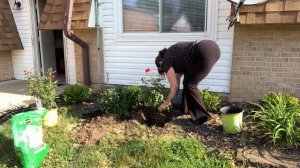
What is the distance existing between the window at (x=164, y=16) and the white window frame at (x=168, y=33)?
0.07m

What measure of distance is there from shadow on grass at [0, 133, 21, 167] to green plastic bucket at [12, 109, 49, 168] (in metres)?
0.25

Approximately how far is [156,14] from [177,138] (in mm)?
2774

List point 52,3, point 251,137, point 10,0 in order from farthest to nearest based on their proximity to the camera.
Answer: point 10,0
point 52,3
point 251,137

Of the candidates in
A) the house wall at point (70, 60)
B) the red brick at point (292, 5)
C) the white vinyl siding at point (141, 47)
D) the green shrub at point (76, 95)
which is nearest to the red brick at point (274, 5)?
the red brick at point (292, 5)

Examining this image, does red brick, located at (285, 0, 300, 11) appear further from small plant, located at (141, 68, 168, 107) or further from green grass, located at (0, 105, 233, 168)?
green grass, located at (0, 105, 233, 168)

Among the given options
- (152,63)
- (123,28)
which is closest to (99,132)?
(152,63)

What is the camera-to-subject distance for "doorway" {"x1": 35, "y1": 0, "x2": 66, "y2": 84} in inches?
291

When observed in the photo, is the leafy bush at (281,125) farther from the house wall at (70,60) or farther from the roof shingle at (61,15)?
the house wall at (70,60)

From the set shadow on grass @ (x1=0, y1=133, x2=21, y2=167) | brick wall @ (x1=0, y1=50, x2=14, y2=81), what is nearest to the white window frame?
shadow on grass @ (x1=0, y1=133, x2=21, y2=167)

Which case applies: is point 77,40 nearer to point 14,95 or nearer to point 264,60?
point 14,95

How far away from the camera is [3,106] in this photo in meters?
5.29

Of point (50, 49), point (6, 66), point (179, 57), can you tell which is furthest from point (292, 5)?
point (6, 66)

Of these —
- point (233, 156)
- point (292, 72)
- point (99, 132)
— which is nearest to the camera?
point (233, 156)

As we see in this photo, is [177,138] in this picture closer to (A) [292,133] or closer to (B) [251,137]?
(B) [251,137]
